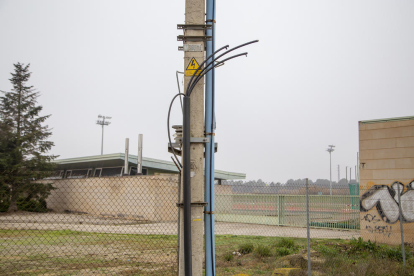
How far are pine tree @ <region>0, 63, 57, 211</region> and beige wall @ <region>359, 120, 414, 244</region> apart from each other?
22.6m

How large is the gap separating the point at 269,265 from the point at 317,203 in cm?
1095

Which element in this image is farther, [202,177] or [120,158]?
[120,158]

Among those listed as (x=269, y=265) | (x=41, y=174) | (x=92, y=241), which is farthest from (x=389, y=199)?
(x=41, y=174)

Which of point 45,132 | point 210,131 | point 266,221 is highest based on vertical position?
point 45,132

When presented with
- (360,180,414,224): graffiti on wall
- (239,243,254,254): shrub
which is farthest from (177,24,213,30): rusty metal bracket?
(360,180,414,224): graffiti on wall

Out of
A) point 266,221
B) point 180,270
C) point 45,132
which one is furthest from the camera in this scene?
point 45,132

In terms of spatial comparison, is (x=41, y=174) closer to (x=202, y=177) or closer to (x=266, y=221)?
(x=266, y=221)

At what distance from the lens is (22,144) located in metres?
30.1

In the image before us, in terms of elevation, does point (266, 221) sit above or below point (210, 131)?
below

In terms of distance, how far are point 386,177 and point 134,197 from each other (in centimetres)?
1591

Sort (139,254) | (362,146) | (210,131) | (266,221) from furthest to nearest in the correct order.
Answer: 1. (266,221)
2. (362,146)
3. (139,254)
4. (210,131)

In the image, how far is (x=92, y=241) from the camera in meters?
11.8

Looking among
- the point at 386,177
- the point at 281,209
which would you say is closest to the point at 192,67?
the point at 386,177

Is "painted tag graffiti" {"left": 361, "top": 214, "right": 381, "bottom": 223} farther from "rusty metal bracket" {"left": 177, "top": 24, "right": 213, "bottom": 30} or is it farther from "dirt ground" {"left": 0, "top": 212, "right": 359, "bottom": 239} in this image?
"rusty metal bracket" {"left": 177, "top": 24, "right": 213, "bottom": 30}
